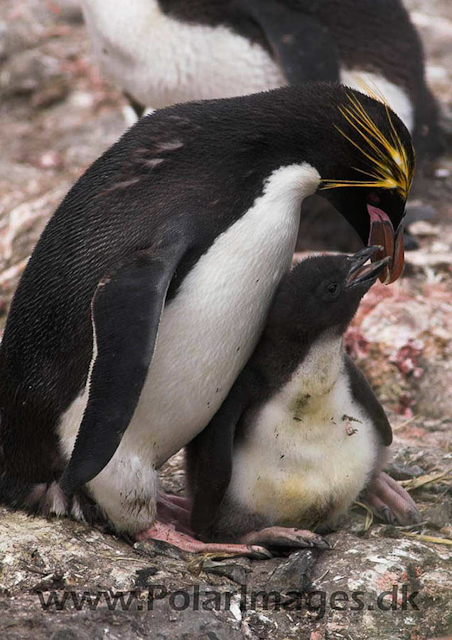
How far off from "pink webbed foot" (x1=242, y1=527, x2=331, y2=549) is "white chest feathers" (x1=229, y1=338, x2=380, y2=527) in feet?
0.33

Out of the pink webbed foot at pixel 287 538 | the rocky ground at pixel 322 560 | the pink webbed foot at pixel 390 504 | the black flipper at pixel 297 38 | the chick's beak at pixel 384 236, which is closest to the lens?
the rocky ground at pixel 322 560

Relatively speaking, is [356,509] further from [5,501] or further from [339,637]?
[5,501]

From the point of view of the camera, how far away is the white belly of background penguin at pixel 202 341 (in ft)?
11.5

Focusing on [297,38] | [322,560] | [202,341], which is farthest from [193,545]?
[297,38]

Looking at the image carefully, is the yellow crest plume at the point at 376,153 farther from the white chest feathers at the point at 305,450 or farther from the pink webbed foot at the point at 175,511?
the pink webbed foot at the point at 175,511

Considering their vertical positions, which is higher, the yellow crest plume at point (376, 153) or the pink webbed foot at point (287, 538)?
the yellow crest plume at point (376, 153)

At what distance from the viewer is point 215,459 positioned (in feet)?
11.9

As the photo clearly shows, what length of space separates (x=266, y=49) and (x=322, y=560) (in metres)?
3.24

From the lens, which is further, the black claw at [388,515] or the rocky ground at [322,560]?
the black claw at [388,515]

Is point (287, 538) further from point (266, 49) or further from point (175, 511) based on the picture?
point (266, 49)

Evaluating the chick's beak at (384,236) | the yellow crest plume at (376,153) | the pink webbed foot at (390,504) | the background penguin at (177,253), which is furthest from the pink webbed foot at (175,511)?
the yellow crest plume at (376,153)

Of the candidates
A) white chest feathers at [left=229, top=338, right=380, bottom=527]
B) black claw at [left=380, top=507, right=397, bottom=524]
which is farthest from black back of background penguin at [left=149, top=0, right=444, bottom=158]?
black claw at [left=380, top=507, right=397, bottom=524]

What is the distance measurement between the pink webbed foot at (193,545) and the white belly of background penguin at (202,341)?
0.20 ft

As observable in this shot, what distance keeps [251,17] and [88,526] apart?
3250 millimetres
